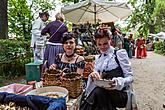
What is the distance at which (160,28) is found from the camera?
25359 millimetres

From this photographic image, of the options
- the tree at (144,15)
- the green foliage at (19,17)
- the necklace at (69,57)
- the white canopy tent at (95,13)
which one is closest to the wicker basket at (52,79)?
the necklace at (69,57)

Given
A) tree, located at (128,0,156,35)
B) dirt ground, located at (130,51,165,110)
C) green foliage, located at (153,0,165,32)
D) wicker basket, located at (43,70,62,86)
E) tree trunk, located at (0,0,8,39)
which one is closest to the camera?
wicker basket, located at (43,70,62,86)

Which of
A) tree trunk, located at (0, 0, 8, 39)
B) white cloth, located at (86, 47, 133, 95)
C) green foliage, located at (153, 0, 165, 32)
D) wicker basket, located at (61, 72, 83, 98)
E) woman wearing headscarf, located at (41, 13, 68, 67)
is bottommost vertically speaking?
wicker basket, located at (61, 72, 83, 98)

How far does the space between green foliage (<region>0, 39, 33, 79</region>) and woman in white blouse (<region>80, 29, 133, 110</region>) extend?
5463 mm

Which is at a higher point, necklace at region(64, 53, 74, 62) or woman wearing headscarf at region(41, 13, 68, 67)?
woman wearing headscarf at region(41, 13, 68, 67)

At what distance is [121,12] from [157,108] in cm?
463

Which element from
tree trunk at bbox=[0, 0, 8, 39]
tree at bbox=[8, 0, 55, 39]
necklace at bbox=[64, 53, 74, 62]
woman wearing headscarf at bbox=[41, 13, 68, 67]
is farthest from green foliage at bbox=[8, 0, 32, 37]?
necklace at bbox=[64, 53, 74, 62]

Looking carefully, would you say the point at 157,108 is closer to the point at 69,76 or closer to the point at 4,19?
the point at 69,76

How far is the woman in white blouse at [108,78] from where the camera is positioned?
8.53 ft

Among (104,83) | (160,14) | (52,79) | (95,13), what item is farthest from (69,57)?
(160,14)

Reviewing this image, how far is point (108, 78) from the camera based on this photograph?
2.75 metres

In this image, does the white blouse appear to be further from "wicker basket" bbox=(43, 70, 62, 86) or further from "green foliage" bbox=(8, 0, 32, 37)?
"green foliage" bbox=(8, 0, 32, 37)

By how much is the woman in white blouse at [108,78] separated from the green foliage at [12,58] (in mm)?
→ 5463

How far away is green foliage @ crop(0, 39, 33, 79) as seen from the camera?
7.72 meters
